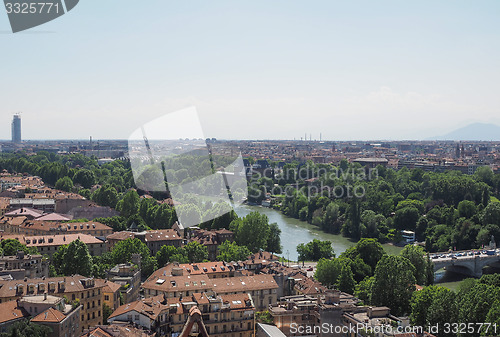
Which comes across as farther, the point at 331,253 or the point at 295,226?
the point at 295,226

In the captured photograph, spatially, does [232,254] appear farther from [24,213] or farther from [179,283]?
[24,213]

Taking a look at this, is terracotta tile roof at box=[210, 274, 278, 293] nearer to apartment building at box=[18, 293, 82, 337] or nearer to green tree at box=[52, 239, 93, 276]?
apartment building at box=[18, 293, 82, 337]

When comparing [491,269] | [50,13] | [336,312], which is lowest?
Answer: [491,269]

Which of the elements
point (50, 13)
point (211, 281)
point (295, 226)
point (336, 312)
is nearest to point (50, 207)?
point (295, 226)

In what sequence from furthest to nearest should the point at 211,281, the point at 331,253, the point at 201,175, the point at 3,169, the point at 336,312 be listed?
the point at 3,169, the point at 201,175, the point at 331,253, the point at 211,281, the point at 336,312

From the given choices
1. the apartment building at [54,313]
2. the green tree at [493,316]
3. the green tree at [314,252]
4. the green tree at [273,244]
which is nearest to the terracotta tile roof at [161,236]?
the green tree at [273,244]

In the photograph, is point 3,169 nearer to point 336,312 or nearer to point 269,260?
point 269,260
